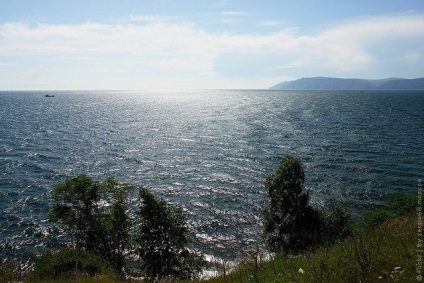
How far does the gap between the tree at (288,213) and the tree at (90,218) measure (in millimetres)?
17928

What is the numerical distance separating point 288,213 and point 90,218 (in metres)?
23.7

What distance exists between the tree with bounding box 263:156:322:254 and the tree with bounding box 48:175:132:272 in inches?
706

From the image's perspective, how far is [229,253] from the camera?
44.1 meters

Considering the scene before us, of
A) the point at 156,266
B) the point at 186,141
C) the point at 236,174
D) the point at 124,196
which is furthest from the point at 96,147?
the point at 156,266

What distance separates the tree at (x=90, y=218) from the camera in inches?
1449

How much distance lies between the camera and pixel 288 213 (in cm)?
3850

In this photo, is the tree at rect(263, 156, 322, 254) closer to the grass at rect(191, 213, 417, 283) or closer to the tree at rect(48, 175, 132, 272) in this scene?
the tree at rect(48, 175, 132, 272)

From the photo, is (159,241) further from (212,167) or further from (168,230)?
(212,167)

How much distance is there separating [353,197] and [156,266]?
41395 mm

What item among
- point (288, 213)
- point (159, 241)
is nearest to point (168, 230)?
point (159, 241)

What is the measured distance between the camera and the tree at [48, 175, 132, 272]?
3681 cm

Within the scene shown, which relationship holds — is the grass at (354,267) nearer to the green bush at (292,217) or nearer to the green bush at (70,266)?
the green bush at (70,266)

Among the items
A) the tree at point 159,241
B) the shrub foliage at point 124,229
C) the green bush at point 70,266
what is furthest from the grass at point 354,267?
the shrub foliage at point 124,229

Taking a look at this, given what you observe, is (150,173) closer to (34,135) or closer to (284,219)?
(284,219)
